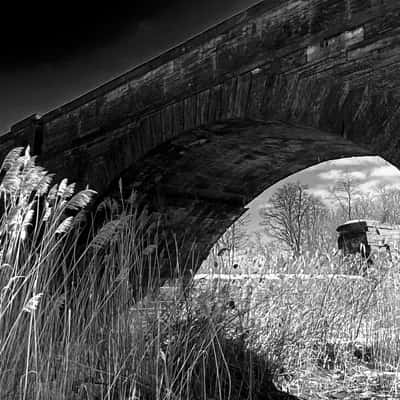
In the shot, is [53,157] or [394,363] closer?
[394,363]

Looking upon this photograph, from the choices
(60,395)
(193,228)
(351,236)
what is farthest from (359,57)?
(351,236)

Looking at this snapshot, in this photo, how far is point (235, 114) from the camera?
11.1 feet

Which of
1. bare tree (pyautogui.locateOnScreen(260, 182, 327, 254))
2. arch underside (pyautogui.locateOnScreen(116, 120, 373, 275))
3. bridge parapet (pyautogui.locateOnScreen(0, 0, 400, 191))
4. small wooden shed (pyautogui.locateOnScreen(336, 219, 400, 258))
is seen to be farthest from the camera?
bare tree (pyautogui.locateOnScreen(260, 182, 327, 254))

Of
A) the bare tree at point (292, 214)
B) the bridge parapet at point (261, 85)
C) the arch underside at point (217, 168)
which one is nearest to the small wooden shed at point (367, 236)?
the arch underside at point (217, 168)

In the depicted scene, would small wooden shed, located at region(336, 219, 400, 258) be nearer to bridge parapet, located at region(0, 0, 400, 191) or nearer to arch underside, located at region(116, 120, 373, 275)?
arch underside, located at region(116, 120, 373, 275)

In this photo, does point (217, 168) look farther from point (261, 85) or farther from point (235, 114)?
point (261, 85)

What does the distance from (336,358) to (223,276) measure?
41.4 inches

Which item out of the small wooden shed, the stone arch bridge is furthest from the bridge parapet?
the small wooden shed

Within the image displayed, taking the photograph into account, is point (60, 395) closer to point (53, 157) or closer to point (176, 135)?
point (176, 135)

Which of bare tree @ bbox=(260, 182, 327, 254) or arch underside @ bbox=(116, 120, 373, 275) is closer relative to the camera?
arch underside @ bbox=(116, 120, 373, 275)

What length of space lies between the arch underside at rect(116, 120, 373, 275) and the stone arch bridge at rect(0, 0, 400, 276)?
15 millimetres

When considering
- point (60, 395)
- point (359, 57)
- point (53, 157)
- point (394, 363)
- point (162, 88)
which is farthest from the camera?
point (53, 157)

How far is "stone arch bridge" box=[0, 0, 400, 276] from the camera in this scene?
267 cm

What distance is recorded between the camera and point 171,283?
3.52 m
